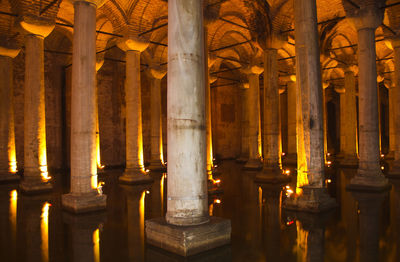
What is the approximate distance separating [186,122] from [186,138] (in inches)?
9.5

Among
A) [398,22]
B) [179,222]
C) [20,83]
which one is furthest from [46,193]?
[398,22]

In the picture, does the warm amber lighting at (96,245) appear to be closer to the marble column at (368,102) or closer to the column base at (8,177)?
the marble column at (368,102)

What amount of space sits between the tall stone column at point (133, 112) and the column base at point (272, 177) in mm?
4353

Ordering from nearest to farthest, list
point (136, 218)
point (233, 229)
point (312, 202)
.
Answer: point (233, 229) → point (136, 218) → point (312, 202)

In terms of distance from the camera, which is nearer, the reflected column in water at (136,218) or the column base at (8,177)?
the reflected column in water at (136,218)

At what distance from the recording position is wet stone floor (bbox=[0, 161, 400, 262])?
4.93m

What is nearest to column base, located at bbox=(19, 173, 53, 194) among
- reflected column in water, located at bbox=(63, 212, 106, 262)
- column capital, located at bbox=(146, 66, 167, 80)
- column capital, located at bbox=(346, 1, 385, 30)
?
reflected column in water, located at bbox=(63, 212, 106, 262)

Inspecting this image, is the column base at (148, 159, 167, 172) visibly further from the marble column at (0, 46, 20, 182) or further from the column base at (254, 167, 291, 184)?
the marble column at (0, 46, 20, 182)

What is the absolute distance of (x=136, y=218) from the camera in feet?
23.9

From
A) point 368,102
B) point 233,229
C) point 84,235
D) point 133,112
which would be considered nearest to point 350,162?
point 368,102

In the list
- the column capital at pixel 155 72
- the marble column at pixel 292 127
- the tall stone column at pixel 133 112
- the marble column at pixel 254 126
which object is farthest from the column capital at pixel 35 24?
the marble column at pixel 292 127

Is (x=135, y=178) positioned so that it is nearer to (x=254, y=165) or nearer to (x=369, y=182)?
(x=254, y=165)

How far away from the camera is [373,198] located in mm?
9195

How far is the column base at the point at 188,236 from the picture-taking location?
4.83 metres
